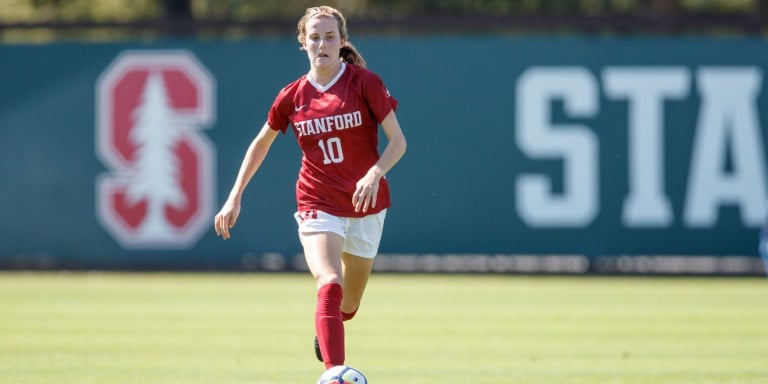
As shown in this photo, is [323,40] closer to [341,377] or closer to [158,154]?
[341,377]

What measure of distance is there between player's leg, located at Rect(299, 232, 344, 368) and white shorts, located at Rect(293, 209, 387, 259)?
5 centimetres

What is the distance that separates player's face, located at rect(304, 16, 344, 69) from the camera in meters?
8.15

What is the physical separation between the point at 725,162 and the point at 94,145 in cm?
865

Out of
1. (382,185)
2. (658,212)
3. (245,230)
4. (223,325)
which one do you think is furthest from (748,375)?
(245,230)

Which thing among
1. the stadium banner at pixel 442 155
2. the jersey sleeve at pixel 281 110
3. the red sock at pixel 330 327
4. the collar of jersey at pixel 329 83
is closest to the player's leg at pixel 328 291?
the red sock at pixel 330 327

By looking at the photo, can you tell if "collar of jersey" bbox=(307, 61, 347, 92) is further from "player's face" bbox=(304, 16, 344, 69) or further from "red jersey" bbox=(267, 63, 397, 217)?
"player's face" bbox=(304, 16, 344, 69)

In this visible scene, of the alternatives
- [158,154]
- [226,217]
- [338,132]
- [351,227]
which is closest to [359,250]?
[351,227]

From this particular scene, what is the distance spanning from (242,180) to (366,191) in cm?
112

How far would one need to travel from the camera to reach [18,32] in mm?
20750

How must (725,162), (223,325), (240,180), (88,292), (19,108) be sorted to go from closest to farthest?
(240,180) → (223,325) → (88,292) → (725,162) → (19,108)

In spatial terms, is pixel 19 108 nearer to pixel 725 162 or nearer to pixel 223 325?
pixel 223 325

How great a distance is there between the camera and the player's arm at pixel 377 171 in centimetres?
763

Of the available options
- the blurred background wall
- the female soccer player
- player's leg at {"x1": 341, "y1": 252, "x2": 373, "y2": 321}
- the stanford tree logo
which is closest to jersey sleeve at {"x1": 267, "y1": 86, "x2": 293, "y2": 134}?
the female soccer player

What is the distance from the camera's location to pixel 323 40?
8172mm
